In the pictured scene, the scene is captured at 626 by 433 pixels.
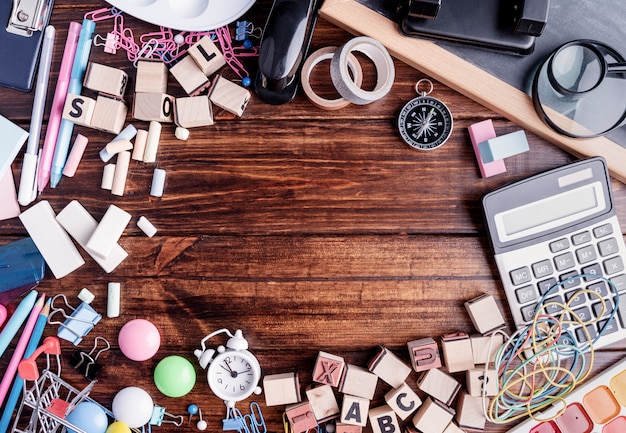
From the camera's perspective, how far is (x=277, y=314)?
765mm

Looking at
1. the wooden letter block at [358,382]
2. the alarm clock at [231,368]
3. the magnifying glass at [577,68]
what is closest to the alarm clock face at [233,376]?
the alarm clock at [231,368]

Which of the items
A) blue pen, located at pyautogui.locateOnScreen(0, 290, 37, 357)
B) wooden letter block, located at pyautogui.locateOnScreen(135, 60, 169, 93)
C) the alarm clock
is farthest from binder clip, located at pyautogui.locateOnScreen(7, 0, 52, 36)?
the alarm clock

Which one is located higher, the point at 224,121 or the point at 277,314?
the point at 224,121

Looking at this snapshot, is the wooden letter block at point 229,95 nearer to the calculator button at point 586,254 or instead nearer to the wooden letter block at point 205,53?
the wooden letter block at point 205,53

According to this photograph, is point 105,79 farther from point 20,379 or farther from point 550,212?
point 550,212

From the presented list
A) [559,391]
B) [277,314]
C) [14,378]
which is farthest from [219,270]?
[559,391]

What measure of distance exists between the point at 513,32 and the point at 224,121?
16.0 inches

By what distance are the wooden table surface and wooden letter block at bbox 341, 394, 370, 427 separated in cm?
3

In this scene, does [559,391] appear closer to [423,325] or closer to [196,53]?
[423,325]

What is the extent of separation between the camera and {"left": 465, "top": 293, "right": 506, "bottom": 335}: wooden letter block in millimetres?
738

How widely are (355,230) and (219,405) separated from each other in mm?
317

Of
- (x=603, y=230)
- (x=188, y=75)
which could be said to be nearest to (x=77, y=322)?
(x=188, y=75)

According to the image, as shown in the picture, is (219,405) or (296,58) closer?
(296,58)

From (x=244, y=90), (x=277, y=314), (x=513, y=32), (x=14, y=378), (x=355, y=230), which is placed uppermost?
(x=513, y=32)
